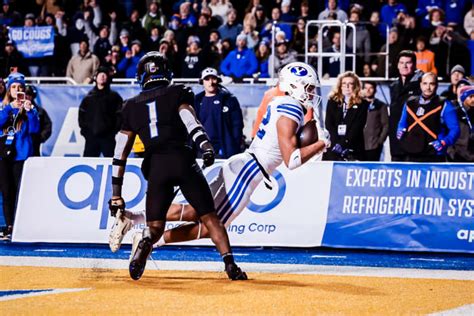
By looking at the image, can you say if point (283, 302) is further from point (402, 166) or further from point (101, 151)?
point (101, 151)

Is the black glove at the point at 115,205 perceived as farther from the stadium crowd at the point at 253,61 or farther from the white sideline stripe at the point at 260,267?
the stadium crowd at the point at 253,61

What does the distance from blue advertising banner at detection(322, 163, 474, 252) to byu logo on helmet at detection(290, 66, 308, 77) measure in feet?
8.93

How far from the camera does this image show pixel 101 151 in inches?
690

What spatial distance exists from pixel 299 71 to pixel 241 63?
895cm

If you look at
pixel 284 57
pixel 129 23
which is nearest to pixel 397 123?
pixel 284 57

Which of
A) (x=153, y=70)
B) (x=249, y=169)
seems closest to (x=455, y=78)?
(x=249, y=169)

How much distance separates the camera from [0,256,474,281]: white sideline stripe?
10570 millimetres

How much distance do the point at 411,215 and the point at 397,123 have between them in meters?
2.08

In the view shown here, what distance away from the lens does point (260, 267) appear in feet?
36.2

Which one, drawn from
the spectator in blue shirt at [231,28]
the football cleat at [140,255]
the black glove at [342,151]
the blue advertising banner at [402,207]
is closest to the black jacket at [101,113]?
the spectator in blue shirt at [231,28]

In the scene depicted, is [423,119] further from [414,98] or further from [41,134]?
[41,134]

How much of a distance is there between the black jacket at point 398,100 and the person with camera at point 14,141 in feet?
14.9

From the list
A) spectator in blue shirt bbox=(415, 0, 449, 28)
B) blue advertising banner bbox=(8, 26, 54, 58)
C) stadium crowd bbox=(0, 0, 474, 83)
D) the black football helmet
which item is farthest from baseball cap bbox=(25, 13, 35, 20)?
the black football helmet

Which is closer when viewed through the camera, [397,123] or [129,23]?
[397,123]
